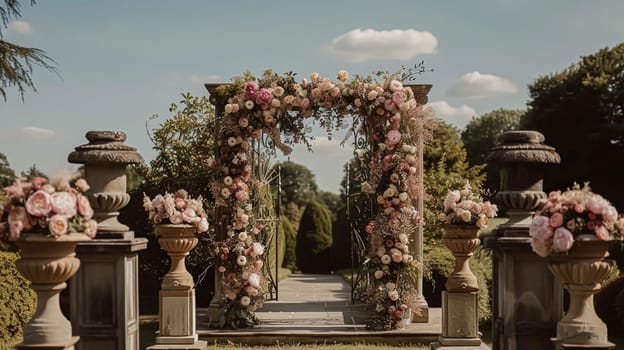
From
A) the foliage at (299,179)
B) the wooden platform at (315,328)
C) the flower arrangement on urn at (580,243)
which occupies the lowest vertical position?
the wooden platform at (315,328)

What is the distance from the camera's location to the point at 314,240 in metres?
19.9

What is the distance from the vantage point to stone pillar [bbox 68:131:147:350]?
20.9ft

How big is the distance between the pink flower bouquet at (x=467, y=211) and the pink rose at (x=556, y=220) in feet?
6.23

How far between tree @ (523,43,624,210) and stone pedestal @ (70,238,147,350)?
71.0 feet

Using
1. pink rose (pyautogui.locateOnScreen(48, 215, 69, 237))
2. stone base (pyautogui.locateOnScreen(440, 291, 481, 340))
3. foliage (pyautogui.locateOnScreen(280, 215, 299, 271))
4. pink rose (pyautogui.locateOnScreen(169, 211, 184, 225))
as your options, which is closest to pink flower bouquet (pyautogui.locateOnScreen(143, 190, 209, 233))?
pink rose (pyautogui.locateOnScreen(169, 211, 184, 225))

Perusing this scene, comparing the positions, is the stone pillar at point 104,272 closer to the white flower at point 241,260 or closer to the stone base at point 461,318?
the white flower at point 241,260

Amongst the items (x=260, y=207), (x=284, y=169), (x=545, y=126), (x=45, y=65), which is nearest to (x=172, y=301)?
(x=260, y=207)

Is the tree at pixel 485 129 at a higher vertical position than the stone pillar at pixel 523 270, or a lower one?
higher

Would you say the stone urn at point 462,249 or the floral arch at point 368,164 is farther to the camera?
the floral arch at point 368,164

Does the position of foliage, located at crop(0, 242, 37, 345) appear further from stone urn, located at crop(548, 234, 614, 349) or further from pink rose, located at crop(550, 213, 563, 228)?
pink rose, located at crop(550, 213, 563, 228)

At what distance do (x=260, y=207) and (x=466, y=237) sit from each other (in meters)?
3.74

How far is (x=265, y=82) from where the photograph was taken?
371 inches

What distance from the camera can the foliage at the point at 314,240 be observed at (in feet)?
65.1

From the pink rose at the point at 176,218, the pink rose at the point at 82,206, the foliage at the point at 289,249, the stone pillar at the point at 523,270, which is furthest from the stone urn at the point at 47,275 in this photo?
the foliage at the point at 289,249
